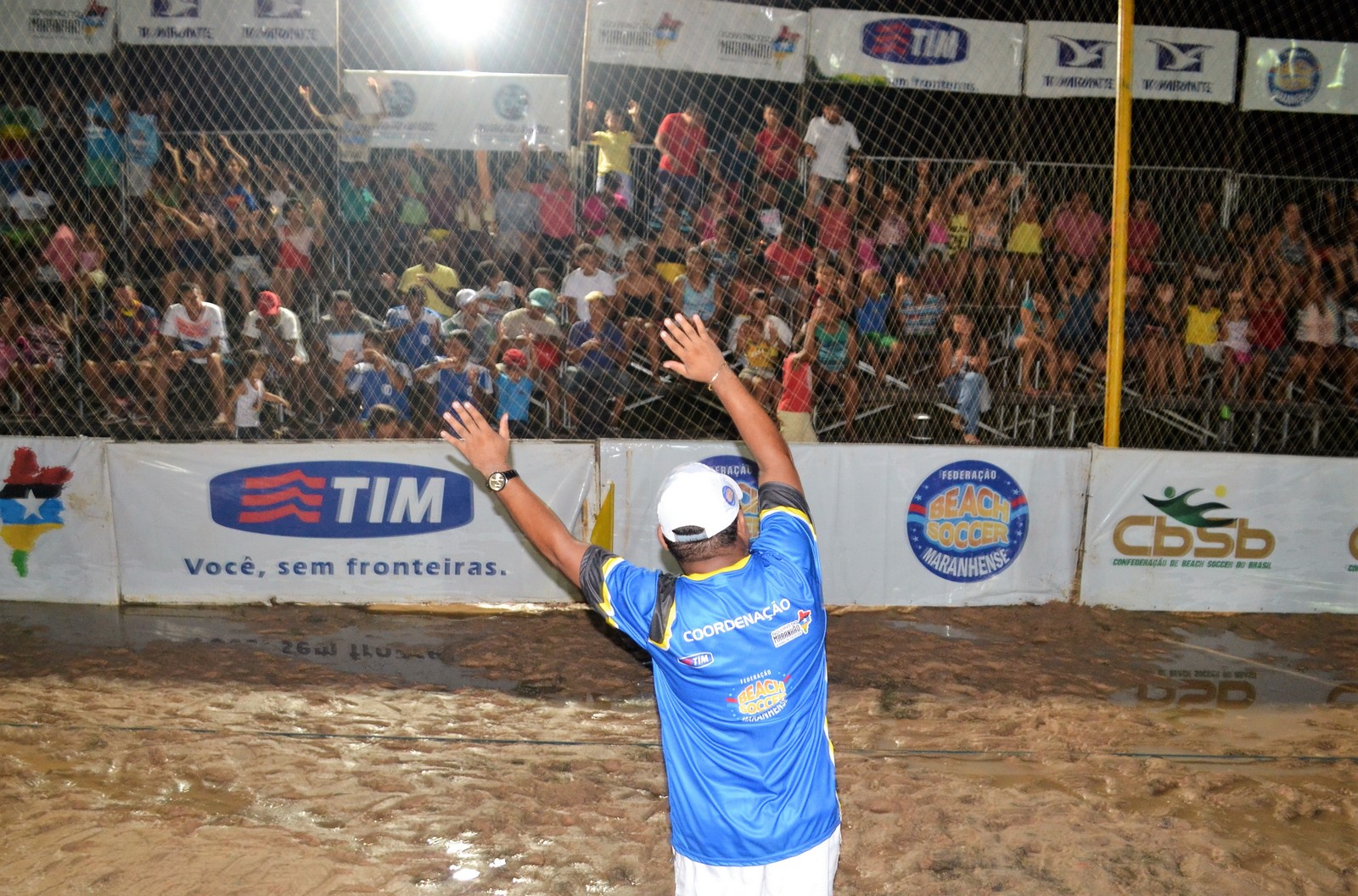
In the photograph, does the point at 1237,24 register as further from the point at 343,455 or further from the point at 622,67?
the point at 343,455

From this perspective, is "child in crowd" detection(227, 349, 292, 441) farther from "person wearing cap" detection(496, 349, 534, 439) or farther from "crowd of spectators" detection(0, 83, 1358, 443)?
"person wearing cap" detection(496, 349, 534, 439)

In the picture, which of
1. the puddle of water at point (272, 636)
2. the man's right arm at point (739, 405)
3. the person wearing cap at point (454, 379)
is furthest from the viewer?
the person wearing cap at point (454, 379)

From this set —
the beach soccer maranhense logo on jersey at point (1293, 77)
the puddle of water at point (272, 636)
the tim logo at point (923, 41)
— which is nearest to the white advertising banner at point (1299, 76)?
the beach soccer maranhense logo on jersey at point (1293, 77)

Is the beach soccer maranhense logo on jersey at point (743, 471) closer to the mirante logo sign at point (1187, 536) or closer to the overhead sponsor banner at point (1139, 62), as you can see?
the mirante logo sign at point (1187, 536)

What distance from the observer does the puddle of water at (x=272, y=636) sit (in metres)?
6.56

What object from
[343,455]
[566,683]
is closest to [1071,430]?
[566,683]

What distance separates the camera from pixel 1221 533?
7762mm

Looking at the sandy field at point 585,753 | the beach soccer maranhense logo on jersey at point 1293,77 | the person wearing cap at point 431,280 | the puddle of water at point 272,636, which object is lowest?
the sandy field at point 585,753

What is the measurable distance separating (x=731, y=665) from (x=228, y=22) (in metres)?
9.57

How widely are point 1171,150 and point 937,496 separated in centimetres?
528

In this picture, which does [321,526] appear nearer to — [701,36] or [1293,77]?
[701,36]

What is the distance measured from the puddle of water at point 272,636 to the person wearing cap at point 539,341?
2.38 meters

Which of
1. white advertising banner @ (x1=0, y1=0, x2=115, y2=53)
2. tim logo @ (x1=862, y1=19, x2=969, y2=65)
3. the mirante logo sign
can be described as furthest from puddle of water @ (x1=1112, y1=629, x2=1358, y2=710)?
white advertising banner @ (x1=0, y1=0, x2=115, y2=53)

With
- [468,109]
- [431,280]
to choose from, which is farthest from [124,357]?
[468,109]
